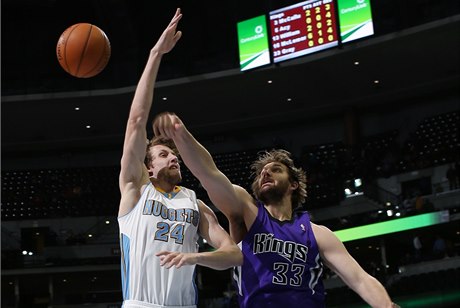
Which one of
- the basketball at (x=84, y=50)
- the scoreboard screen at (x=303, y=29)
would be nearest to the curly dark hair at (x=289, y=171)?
the basketball at (x=84, y=50)

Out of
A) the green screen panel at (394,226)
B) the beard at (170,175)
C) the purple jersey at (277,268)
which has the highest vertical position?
the beard at (170,175)

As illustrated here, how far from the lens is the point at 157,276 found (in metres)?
4.54

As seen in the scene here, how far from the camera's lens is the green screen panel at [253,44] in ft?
63.3

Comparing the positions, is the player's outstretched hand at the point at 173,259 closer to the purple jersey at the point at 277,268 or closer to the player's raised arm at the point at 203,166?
the player's raised arm at the point at 203,166

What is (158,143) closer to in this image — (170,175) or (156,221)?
(170,175)

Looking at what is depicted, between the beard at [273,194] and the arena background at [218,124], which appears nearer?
the beard at [273,194]

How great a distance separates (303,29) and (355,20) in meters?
1.52

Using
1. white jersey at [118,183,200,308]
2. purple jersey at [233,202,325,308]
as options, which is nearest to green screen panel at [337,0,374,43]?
purple jersey at [233,202,325,308]

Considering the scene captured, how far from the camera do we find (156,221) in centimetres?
463

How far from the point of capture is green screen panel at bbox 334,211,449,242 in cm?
1706

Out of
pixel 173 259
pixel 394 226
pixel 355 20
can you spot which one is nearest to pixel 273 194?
pixel 173 259

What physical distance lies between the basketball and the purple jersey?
2513 mm

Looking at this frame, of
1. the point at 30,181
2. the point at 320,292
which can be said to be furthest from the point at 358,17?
the point at 320,292

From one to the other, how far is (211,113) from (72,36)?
16.9 m
